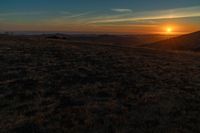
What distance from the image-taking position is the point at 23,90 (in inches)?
418

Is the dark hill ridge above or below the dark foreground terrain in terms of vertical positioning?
below

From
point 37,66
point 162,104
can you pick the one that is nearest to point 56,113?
point 162,104

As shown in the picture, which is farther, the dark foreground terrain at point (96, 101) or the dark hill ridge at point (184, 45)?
the dark hill ridge at point (184, 45)

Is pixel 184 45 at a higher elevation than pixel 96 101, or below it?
below

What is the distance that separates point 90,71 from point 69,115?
7.37 metres

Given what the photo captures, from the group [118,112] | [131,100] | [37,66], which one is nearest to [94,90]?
[131,100]

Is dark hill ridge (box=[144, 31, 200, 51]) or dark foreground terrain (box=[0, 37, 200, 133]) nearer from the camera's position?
dark foreground terrain (box=[0, 37, 200, 133])

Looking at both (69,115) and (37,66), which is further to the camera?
(37,66)

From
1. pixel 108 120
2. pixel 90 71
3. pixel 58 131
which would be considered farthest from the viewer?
pixel 90 71

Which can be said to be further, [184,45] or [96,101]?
[184,45]

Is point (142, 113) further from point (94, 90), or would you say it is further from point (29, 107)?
point (29, 107)

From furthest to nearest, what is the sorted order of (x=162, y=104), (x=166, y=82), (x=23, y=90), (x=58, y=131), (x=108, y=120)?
(x=166, y=82) → (x=23, y=90) → (x=162, y=104) → (x=108, y=120) → (x=58, y=131)

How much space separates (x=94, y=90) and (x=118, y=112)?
2.85 meters

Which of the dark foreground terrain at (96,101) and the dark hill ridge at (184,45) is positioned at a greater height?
the dark foreground terrain at (96,101)
